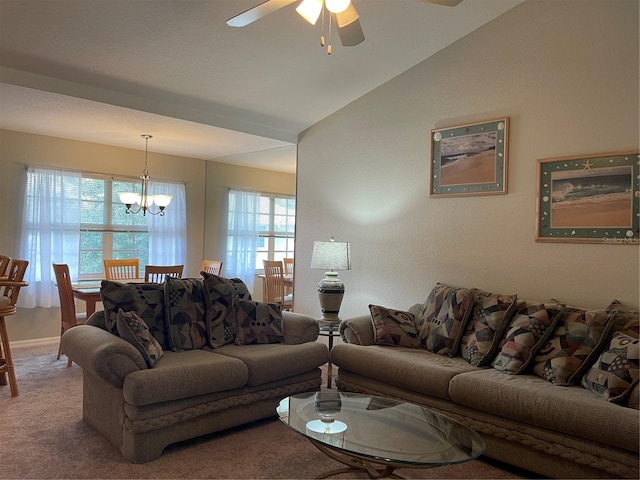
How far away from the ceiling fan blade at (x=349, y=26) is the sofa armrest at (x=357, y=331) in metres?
2.01

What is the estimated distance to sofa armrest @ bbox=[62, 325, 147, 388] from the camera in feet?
8.70

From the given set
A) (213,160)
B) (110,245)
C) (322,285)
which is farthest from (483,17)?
(110,245)

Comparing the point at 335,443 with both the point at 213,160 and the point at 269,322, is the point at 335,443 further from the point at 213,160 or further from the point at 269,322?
the point at 213,160

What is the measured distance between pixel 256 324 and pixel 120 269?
2.64 m

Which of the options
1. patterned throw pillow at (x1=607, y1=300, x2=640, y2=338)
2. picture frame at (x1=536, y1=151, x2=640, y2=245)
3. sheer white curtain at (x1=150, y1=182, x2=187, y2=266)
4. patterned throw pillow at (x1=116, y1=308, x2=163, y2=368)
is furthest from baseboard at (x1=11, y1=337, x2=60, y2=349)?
patterned throw pillow at (x1=607, y1=300, x2=640, y2=338)

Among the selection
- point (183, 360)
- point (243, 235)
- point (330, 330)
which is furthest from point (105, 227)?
point (183, 360)

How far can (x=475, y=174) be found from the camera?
12.9 feet

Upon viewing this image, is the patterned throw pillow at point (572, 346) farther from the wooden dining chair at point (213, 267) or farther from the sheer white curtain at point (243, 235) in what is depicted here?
the sheer white curtain at point (243, 235)

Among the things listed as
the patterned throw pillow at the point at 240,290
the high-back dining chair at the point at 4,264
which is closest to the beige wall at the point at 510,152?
the patterned throw pillow at the point at 240,290

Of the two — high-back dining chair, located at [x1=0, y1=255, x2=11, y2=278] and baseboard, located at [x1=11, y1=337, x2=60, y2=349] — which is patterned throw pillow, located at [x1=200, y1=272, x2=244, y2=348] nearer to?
high-back dining chair, located at [x1=0, y1=255, x2=11, y2=278]

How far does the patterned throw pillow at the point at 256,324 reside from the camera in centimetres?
358

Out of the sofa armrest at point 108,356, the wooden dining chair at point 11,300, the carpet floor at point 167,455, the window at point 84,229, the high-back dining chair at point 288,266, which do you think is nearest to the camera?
the carpet floor at point 167,455

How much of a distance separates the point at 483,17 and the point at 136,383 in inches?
139

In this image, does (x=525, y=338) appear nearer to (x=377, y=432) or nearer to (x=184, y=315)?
(x=377, y=432)
